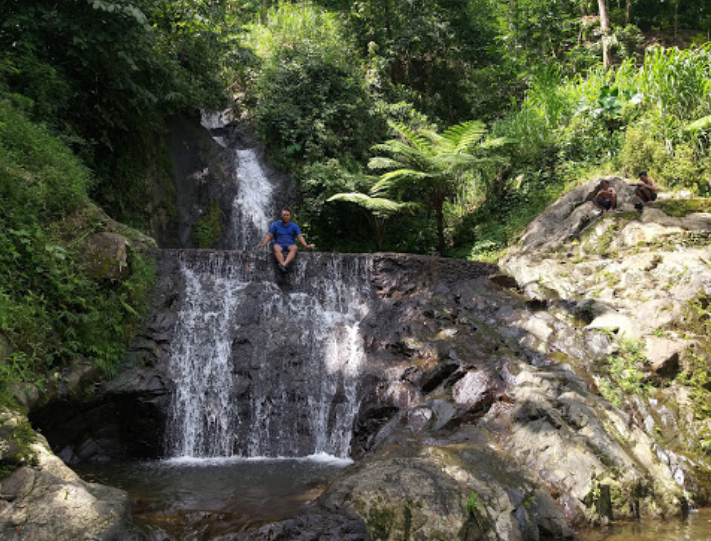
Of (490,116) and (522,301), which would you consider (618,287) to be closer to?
(522,301)

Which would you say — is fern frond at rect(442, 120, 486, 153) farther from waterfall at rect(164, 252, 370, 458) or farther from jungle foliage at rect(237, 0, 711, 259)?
waterfall at rect(164, 252, 370, 458)

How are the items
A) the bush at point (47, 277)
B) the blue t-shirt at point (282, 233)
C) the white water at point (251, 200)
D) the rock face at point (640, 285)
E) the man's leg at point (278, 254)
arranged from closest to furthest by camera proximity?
the bush at point (47, 277), the rock face at point (640, 285), the man's leg at point (278, 254), the blue t-shirt at point (282, 233), the white water at point (251, 200)

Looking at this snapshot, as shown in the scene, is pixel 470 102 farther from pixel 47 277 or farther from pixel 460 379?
pixel 47 277

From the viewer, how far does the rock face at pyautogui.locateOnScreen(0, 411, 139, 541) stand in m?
3.60

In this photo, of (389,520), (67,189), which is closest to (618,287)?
(389,520)

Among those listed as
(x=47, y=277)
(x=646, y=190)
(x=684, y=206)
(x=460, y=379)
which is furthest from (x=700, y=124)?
(x=47, y=277)

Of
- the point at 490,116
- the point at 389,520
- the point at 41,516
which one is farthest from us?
the point at 490,116

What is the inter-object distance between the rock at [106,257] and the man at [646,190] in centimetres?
876

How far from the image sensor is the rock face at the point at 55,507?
11.8 feet

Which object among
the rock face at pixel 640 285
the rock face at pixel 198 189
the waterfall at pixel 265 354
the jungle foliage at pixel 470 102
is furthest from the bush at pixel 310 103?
the rock face at pixel 640 285

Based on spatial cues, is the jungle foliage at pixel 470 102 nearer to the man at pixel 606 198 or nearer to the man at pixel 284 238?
the man at pixel 606 198

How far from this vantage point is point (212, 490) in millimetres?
5160

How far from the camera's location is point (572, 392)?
235 inches

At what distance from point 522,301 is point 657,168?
4.45 meters
